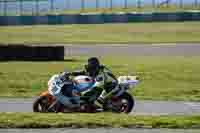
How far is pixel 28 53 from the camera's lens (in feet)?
97.3

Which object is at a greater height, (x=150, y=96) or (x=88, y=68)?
(x=88, y=68)

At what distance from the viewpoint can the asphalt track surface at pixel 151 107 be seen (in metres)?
14.6

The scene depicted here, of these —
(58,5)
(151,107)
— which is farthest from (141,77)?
(58,5)

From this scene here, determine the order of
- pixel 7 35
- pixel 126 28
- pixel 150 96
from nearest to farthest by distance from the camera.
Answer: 1. pixel 150 96
2. pixel 7 35
3. pixel 126 28

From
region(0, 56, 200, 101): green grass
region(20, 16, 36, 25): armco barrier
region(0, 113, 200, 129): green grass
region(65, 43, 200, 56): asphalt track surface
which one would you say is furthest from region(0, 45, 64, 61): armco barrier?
region(20, 16, 36, 25): armco barrier

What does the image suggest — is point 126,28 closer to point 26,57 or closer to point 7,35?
point 7,35

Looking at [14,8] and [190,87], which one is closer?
[190,87]

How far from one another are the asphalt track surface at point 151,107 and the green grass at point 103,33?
30.0m

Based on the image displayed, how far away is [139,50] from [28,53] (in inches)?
437

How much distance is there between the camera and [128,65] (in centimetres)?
2734

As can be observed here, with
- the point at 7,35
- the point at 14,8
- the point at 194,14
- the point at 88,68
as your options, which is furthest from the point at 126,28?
the point at 88,68

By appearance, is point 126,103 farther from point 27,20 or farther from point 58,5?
point 58,5

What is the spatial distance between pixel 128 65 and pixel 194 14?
112ft

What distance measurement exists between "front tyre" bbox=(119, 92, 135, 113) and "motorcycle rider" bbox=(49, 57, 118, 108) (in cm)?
27
